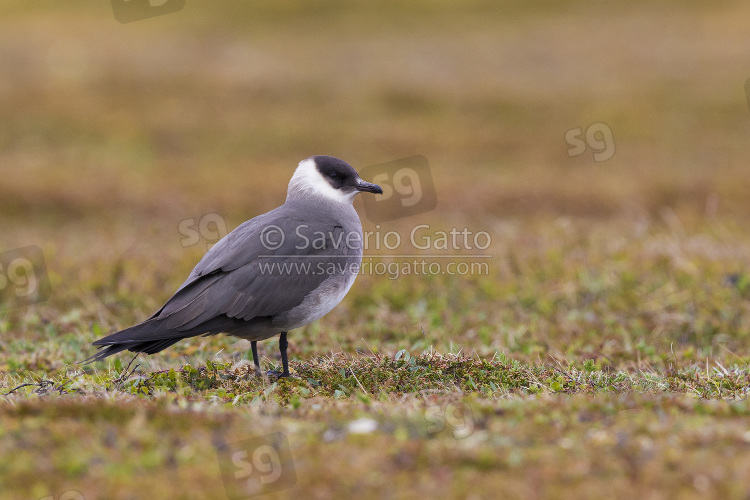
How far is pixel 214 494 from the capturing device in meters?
3.31

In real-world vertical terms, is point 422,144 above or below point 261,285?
below

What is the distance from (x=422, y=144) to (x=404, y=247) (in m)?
6.78

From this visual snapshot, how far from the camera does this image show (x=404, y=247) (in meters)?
10.5

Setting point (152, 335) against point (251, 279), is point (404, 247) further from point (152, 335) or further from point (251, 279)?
point (152, 335)

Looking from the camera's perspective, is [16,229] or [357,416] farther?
[16,229]

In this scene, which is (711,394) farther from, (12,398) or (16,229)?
(16,229)

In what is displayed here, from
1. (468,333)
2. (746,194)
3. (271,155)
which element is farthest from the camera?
(271,155)

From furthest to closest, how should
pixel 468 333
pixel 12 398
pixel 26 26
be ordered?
pixel 26 26 → pixel 468 333 → pixel 12 398

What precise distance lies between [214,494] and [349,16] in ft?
76.9

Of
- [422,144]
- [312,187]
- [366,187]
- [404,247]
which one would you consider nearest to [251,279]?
[312,187]

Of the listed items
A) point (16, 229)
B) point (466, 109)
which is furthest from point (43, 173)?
point (466, 109)

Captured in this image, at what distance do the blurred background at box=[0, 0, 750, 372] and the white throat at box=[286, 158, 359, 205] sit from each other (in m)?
1.40

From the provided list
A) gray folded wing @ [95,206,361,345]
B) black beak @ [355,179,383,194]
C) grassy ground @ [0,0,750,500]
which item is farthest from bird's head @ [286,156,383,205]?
grassy ground @ [0,0,750,500]

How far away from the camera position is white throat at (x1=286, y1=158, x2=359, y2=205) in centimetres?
634
